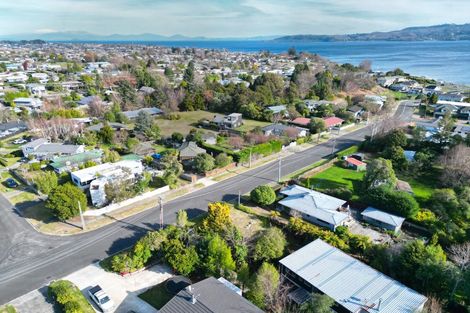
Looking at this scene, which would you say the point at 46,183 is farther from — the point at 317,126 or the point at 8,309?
the point at 317,126

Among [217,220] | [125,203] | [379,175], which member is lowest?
[125,203]

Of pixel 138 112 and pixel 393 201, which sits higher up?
pixel 138 112

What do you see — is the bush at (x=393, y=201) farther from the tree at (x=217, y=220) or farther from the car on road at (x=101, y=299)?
the car on road at (x=101, y=299)

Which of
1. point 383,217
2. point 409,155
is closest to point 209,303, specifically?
point 383,217

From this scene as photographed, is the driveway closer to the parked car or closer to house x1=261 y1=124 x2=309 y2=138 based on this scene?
the parked car

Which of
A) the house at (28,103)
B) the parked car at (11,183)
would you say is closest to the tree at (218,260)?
the parked car at (11,183)

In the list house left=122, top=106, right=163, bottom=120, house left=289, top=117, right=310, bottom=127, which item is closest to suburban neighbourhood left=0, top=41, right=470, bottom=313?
house left=289, top=117, right=310, bottom=127

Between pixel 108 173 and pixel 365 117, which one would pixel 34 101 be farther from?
pixel 365 117
